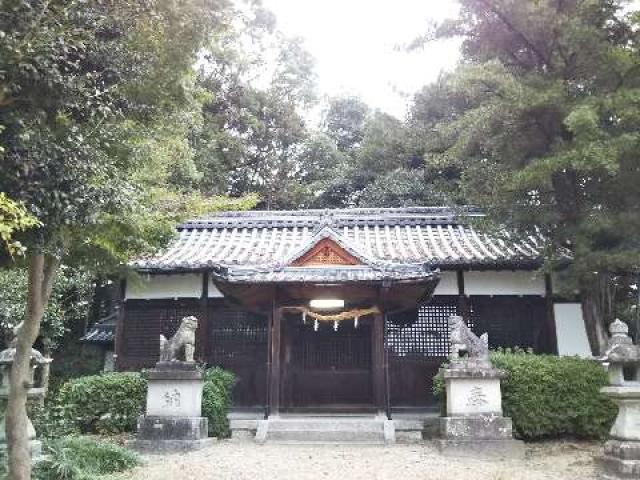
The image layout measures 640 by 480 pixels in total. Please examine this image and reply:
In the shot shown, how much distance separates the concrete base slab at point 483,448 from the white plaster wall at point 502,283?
4.90m

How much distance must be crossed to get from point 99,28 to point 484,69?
7543 mm

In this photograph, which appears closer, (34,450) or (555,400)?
(34,450)

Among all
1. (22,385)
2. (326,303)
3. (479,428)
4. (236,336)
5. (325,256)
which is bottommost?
(479,428)

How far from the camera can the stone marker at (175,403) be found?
10.9 m

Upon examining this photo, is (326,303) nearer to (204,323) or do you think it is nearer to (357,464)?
(204,323)

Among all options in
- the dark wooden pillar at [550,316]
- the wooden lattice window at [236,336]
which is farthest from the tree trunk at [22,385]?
the dark wooden pillar at [550,316]

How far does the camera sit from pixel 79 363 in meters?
19.8

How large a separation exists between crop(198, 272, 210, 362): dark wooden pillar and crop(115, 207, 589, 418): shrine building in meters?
0.03

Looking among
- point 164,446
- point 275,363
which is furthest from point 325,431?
point 164,446

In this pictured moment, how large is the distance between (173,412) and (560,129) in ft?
33.0

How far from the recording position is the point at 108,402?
1264 cm

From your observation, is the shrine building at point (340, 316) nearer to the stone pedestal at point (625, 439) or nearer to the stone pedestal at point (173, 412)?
the stone pedestal at point (173, 412)

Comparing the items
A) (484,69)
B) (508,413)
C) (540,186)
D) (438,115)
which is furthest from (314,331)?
(438,115)

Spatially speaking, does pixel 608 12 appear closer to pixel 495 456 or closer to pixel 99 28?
pixel 495 456
